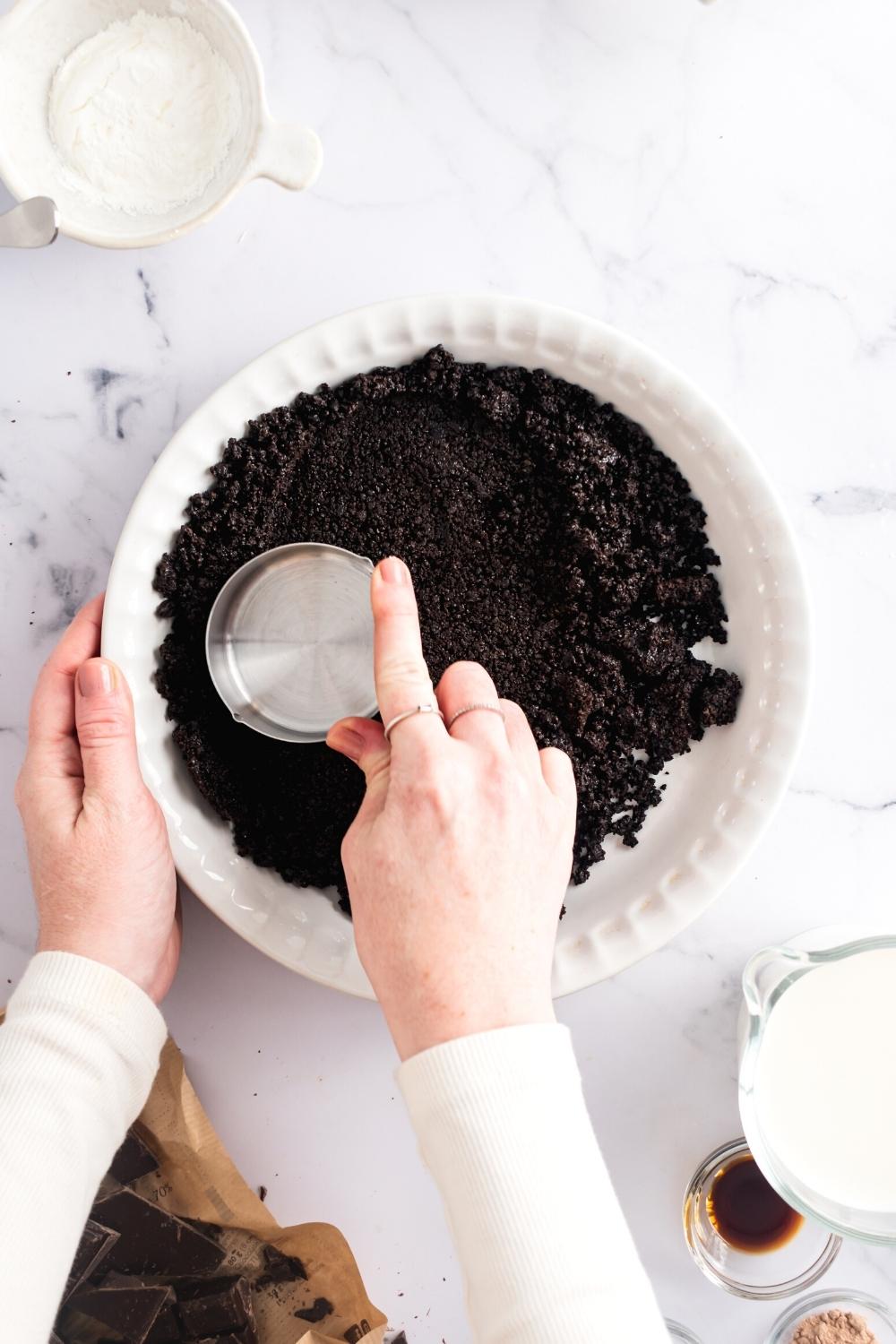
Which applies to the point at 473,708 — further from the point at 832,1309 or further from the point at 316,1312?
the point at 832,1309

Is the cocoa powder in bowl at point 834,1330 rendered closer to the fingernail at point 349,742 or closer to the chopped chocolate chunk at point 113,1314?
the chopped chocolate chunk at point 113,1314

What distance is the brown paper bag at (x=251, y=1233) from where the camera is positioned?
3.95 ft

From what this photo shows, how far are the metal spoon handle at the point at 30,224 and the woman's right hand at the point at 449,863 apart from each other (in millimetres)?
619

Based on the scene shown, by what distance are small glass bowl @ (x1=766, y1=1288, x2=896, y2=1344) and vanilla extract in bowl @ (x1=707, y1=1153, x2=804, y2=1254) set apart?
2.7 inches

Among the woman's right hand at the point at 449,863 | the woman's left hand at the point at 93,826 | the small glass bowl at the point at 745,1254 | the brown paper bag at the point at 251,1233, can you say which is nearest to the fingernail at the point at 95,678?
the woman's left hand at the point at 93,826

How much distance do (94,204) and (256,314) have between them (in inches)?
8.7

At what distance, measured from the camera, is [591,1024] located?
130 centimetres

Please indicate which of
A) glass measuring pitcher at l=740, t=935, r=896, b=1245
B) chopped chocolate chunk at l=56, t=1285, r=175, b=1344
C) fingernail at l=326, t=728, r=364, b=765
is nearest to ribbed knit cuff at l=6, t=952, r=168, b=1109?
chopped chocolate chunk at l=56, t=1285, r=175, b=1344

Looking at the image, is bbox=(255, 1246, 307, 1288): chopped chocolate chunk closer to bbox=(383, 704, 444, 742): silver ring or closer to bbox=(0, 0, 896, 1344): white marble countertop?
bbox=(0, 0, 896, 1344): white marble countertop

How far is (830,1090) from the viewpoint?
116 cm

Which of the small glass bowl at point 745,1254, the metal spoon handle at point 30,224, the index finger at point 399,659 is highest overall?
the metal spoon handle at point 30,224

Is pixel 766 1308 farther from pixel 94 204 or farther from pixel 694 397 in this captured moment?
pixel 94 204

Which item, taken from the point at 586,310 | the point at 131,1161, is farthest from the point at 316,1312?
the point at 586,310

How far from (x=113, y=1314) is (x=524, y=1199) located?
63 centimetres
